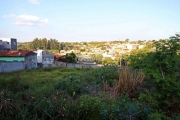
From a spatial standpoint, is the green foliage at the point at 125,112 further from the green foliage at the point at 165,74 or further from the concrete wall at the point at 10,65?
the concrete wall at the point at 10,65

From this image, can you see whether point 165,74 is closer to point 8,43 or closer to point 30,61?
point 30,61

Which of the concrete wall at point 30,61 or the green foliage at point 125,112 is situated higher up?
the green foliage at point 125,112

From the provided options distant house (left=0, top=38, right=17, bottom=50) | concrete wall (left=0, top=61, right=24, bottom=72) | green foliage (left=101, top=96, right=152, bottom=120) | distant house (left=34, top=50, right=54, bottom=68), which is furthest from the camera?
distant house (left=0, top=38, right=17, bottom=50)

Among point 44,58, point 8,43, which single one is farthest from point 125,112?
point 8,43

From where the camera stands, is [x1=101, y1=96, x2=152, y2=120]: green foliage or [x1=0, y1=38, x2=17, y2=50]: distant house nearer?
[x1=101, y1=96, x2=152, y2=120]: green foliage

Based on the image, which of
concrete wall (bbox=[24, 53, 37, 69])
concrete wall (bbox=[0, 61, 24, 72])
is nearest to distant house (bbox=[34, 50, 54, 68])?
concrete wall (bbox=[24, 53, 37, 69])

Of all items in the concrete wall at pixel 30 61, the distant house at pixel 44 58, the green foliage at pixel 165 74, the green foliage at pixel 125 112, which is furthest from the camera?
the distant house at pixel 44 58

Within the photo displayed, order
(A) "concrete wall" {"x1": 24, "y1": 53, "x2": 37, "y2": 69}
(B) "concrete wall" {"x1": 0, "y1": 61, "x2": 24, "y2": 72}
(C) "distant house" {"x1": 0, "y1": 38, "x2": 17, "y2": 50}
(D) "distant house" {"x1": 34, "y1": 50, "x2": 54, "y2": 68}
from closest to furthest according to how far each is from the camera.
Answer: (B) "concrete wall" {"x1": 0, "y1": 61, "x2": 24, "y2": 72}, (A) "concrete wall" {"x1": 24, "y1": 53, "x2": 37, "y2": 69}, (D) "distant house" {"x1": 34, "y1": 50, "x2": 54, "y2": 68}, (C) "distant house" {"x1": 0, "y1": 38, "x2": 17, "y2": 50}

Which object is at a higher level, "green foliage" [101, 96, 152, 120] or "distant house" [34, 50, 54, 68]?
"green foliage" [101, 96, 152, 120]

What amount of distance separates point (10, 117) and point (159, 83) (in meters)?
2.10

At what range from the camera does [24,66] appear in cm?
1797

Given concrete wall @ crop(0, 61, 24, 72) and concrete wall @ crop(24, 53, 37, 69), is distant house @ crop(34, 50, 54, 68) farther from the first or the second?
concrete wall @ crop(0, 61, 24, 72)

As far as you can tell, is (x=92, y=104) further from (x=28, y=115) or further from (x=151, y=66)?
(x=151, y=66)

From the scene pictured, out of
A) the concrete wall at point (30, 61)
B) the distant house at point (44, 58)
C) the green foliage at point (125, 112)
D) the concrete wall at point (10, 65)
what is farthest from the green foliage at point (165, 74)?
the distant house at point (44, 58)
